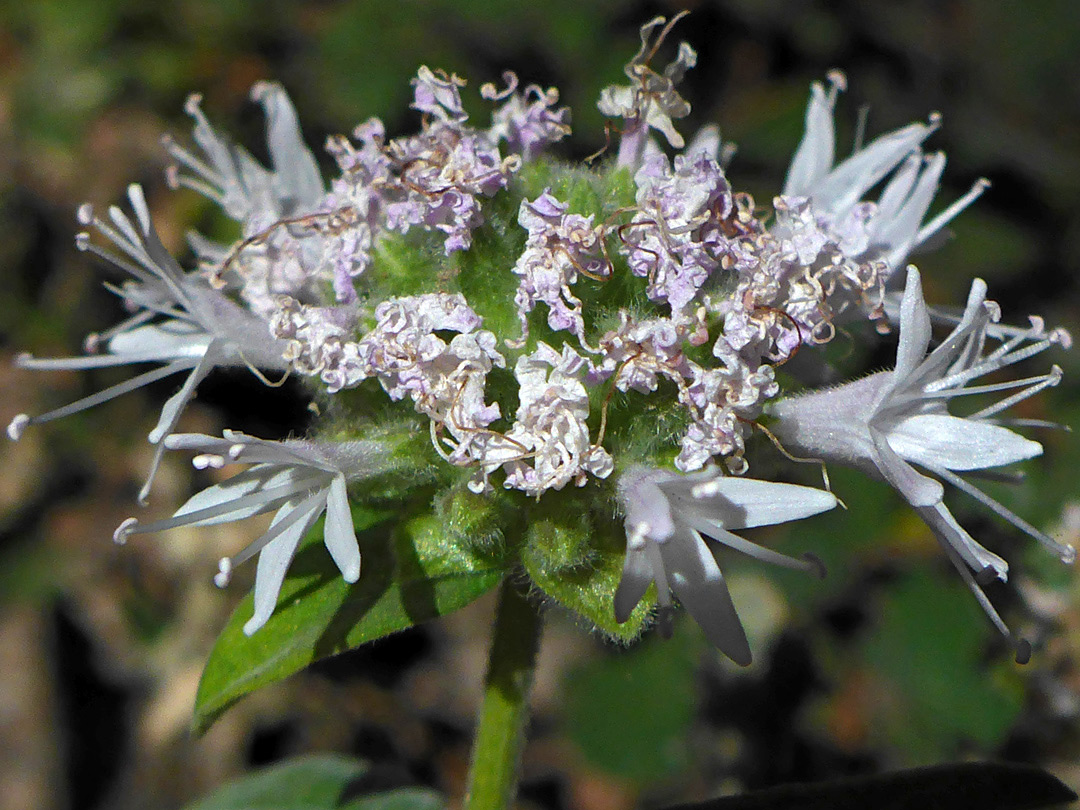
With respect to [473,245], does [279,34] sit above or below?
below

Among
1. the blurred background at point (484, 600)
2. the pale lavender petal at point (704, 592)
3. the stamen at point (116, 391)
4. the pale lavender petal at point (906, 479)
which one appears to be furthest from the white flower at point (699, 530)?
the blurred background at point (484, 600)

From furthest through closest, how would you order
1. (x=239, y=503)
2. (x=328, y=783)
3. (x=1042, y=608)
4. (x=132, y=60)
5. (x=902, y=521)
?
(x=132, y=60) < (x=902, y=521) < (x=1042, y=608) < (x=328, y=783) < (x=239, y=503)

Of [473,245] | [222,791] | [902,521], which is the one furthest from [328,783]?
[902,521]

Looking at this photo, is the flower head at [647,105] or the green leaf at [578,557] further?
the flower head at [647,105]

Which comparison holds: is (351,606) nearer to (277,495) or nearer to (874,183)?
(277,495)

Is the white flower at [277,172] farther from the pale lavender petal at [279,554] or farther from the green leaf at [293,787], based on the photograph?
the green leaf at [293,787]

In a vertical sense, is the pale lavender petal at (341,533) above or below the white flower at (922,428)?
below

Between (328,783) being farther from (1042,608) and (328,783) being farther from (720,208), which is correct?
(1042,608)

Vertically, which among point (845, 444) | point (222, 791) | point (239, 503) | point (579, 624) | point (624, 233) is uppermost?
point (624, 233)
